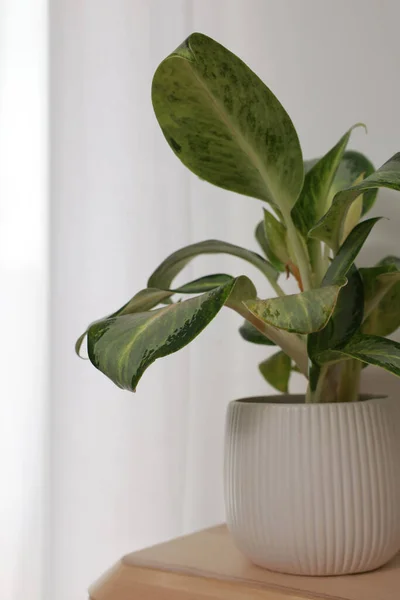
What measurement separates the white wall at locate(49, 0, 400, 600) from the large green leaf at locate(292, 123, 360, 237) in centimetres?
22

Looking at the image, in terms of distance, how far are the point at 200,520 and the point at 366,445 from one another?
471mm

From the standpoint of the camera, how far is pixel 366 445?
2.00ft

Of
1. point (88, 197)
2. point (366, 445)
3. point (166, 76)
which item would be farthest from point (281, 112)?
point (88, 197)

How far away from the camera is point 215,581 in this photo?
62 centimetres

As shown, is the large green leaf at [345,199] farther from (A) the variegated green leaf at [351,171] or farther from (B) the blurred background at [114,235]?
(B) the blurred background at [114,235]

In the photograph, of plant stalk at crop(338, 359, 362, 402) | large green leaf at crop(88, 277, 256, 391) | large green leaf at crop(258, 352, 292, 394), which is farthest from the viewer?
large green leaf at crop(258, 352, 292, 394)

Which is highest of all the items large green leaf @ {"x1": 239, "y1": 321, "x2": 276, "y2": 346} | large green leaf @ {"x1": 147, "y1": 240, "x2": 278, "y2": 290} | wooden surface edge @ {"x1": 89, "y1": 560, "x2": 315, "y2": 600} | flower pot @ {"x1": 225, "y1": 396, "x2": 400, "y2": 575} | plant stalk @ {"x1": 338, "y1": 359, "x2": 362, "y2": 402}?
large green leaf @ {"x1": 147, "y1": 240, "x2": 278, "y2": 290}

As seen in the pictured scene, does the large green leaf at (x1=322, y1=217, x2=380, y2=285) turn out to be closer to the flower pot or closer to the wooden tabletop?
the flower pot

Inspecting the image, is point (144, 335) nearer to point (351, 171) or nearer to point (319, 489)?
point (319, 489)

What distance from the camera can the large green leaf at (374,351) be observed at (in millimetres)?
550

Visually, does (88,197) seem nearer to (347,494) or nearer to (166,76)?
(166,76)

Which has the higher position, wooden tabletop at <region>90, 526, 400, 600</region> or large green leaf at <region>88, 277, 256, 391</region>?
large green leaf at <region>88, 277, 256, 391</region>

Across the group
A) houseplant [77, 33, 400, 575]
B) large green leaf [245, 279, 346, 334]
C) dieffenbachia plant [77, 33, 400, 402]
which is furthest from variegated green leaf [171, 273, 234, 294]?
large green leaf [245, 279, 346, 334]

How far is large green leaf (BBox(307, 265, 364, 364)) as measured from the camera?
24.6 inches
